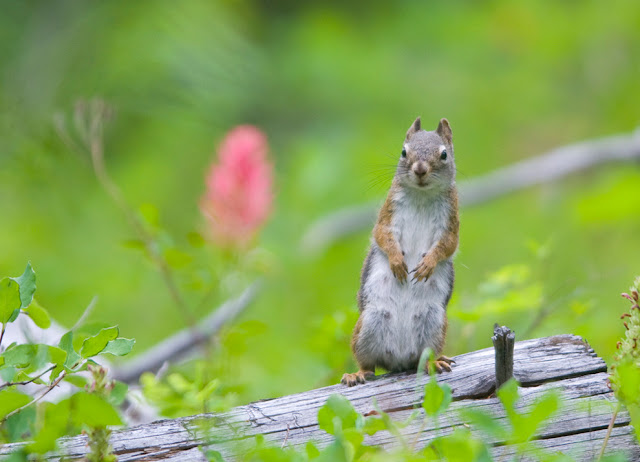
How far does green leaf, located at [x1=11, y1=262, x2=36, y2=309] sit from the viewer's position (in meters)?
2.04

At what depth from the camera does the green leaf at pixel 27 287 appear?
6.68 feet

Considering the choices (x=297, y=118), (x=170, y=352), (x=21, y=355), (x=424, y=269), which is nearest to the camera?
(x=21, y=355)

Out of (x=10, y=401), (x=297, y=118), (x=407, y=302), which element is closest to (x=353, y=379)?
(x=407, y=302)

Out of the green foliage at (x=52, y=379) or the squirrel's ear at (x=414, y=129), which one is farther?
the squirrel's ear at (x=414, y=129)

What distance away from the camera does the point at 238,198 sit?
3.12 m

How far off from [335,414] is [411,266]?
94cm


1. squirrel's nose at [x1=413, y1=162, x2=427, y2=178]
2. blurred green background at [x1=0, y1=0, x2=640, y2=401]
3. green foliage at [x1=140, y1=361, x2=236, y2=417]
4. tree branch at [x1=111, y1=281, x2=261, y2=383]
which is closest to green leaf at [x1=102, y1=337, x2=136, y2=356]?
green foliage at [x1=140, y1=361, x2=236, y2=417]

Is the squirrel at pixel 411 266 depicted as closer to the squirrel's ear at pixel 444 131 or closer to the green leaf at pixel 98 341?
the squirrel's ear at pixel 444 131

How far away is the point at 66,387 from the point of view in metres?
3.20

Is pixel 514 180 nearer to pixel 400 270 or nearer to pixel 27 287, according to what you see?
pixel 400 270

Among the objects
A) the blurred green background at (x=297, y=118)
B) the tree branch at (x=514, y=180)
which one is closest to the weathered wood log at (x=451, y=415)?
the blurred green background at (x=297, y=118)

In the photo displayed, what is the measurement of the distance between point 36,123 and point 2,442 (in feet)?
13.3

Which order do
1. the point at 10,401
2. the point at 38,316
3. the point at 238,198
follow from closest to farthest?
the point at 10,401
the point at 38,316
the point at 238,198

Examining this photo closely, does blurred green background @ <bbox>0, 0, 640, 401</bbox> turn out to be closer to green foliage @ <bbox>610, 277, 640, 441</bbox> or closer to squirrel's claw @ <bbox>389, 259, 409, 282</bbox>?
squirrel's claw @ <bbox>389, 259, 409, 282</bbox>
